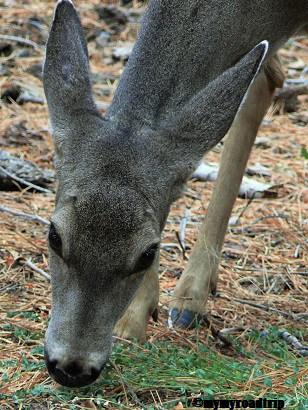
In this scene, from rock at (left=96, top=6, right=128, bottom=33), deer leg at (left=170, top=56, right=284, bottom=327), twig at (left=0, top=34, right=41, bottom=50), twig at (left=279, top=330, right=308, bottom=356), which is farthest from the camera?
rock at (left=96, top=6, right=128, bottom=33)

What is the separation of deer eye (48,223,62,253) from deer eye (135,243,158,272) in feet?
1.23

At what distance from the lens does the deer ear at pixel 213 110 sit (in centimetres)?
494

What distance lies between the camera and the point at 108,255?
14.9 feet

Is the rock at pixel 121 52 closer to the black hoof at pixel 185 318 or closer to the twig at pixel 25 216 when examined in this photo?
the twig at pixel 25 216

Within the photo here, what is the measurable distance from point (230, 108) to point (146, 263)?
88 cm

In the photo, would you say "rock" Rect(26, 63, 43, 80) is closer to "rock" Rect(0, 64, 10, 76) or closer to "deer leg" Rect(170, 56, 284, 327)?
"rock" Rect(0, 64, 10, 76)

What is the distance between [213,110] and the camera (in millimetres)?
4977

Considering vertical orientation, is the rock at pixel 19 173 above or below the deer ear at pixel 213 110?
below

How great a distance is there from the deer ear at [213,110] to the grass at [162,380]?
1.05 meters

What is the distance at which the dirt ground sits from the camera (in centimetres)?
618

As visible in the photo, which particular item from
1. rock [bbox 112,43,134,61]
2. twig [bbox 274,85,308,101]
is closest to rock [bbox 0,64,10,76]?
rock [bbox 112,43,134,61]

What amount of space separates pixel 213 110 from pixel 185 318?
5.67 ft

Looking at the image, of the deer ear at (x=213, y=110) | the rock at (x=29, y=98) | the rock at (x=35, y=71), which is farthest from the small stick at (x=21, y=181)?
the rock at (x=35, y=71)

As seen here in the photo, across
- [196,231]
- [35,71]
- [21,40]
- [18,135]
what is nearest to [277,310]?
[196,231]
